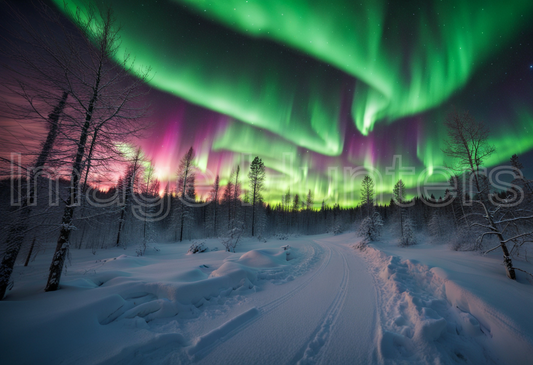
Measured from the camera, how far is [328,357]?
9.98 feet

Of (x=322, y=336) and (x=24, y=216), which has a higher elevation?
(x=24, y=216)

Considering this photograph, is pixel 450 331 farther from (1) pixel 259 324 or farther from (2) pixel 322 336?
(1) pixel 259 324

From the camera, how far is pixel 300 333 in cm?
367

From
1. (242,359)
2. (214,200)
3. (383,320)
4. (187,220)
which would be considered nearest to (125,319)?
(242,359)

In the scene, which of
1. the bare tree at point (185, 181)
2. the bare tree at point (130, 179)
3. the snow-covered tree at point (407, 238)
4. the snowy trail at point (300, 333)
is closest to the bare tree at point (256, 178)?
the bare tree at point (185, 181)

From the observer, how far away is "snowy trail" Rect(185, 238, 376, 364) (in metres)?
3.03

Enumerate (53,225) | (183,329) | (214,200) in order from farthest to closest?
(214,200) → (53,225) → (183,329)

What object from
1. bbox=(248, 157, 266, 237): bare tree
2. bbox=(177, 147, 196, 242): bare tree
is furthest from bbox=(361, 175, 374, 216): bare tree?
bbox=(177, 147, 196, 242): bare tree

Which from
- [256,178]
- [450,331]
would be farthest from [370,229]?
[450,331]

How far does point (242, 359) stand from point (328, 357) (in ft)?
4.94

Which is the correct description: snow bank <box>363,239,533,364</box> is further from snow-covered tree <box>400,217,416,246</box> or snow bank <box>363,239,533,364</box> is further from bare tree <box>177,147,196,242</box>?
bare tree <box>177,147,196,242</box>

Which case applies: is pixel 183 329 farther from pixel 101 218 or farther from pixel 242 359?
pixel 101 218

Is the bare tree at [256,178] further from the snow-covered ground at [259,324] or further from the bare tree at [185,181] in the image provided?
the snow-covered ground at [259,324]

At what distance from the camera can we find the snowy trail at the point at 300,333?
119 inches
